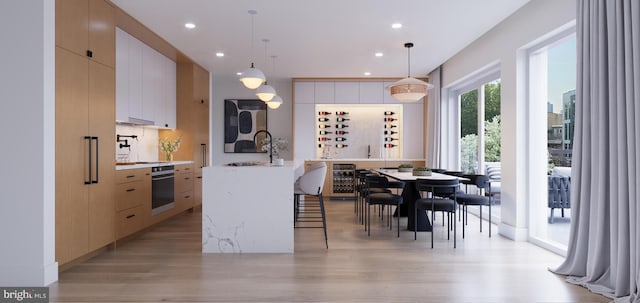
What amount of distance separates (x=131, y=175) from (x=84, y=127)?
1.03 m

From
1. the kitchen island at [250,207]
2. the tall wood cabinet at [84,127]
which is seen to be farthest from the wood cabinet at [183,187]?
the kitchen island at [250,207]

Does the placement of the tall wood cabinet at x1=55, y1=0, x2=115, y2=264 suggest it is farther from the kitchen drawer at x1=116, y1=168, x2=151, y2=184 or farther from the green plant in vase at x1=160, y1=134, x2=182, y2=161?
the green plant in vase at x1=160, y1=134, x2=182, y2=161

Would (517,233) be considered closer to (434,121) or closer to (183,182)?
(434,121)

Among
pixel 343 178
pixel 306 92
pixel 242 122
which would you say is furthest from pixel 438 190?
pixel 242 122

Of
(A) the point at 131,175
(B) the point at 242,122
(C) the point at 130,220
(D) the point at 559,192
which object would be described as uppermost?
(B) the point at 242,122

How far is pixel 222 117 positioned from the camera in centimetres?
816

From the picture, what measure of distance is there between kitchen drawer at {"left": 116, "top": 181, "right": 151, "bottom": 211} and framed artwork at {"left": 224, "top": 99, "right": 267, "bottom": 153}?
3451mm

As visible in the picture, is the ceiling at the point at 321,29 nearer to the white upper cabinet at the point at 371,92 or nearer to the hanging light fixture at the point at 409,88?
the hanging light fixture at the point at 409,88

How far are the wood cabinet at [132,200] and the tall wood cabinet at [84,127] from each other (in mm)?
183

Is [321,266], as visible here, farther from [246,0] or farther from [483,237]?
[246,0]

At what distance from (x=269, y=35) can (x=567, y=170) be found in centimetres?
385

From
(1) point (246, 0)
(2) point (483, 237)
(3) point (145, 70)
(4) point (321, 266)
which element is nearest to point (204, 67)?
(3) point (145, 70)

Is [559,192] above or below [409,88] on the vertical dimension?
below
